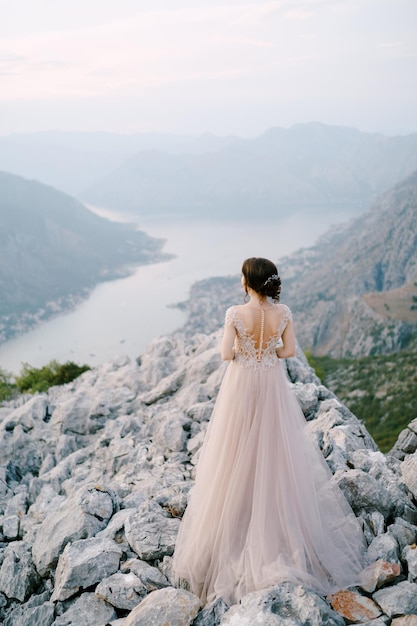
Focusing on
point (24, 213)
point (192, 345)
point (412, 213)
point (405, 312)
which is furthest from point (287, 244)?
A: point (192, 345)

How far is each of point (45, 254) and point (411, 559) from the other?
172189 mm

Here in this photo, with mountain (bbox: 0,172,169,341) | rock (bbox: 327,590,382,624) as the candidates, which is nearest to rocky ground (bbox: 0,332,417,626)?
rock (bbox: 327,590,382,624)

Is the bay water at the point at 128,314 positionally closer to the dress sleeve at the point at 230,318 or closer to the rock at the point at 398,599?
the dress sleeve at the point at 230,318

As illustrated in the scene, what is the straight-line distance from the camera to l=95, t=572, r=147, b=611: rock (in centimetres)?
475

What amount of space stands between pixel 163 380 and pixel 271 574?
8.60 meters

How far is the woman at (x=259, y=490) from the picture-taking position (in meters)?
4.55

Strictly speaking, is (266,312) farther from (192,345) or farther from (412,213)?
(412,213)

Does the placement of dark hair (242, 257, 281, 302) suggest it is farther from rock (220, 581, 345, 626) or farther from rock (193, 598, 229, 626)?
rock (193, 598, 229, 626)

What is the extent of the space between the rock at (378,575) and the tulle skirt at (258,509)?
0.09 meters

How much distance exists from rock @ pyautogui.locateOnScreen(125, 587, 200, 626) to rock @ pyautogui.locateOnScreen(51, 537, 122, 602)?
32.0 inches

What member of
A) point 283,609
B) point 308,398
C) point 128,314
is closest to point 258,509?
point 283,609

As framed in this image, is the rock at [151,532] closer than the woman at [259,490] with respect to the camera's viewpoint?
No

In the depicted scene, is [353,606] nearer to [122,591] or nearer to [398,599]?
[398,599]

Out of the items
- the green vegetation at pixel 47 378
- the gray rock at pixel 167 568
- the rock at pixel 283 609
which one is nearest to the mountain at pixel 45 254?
the green vegetation at pixel 47 378
